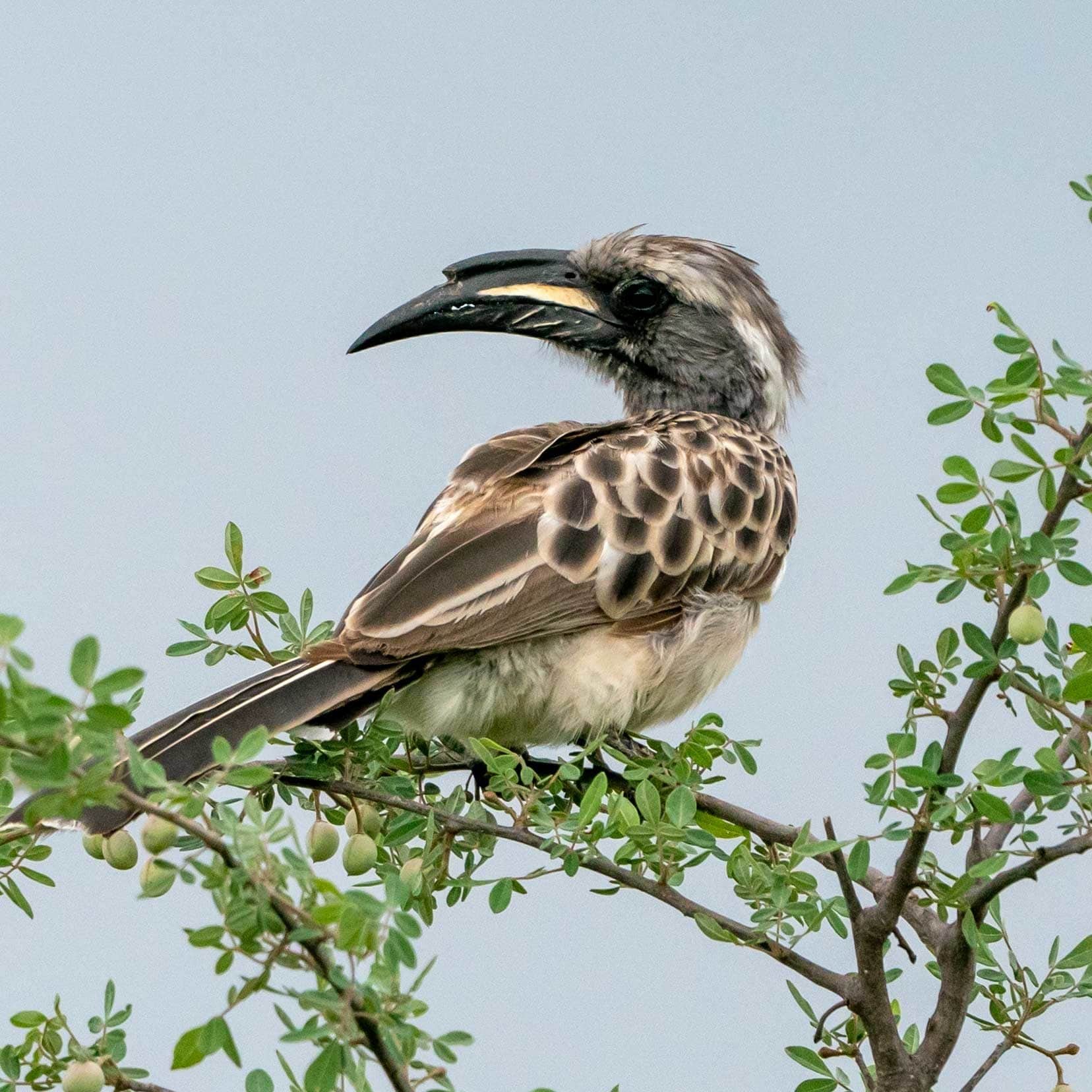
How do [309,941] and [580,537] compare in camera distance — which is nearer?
[309,941]

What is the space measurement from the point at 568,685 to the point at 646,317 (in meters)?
1.79

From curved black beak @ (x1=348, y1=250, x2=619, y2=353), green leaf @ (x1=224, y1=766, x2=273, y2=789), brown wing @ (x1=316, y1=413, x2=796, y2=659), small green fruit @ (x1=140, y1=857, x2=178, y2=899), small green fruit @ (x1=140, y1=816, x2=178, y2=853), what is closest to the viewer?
green leaf @ (x1=224, y1=766, x2=273, y2=789)

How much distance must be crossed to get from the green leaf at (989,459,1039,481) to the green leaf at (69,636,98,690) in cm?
144

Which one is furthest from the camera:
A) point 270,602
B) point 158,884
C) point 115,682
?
point 270,602

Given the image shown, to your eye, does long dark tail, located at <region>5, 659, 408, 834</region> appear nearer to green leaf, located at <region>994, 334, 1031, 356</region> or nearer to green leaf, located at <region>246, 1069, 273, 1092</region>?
green leaf, located at <region>246, 1069, 273, 1092</region>

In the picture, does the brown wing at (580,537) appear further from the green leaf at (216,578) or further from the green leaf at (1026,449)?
the green leaf at (1026,449)

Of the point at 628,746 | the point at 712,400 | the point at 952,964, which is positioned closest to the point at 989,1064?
the point at 952,964

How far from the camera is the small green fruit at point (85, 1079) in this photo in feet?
8.35

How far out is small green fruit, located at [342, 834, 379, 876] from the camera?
2814 mm

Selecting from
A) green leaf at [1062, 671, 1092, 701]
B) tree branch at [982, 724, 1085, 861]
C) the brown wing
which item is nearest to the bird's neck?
the brown wing

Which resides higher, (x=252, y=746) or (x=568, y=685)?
(x=568, y=685)

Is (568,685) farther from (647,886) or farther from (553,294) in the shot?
(553,294)

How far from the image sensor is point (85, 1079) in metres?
2.54

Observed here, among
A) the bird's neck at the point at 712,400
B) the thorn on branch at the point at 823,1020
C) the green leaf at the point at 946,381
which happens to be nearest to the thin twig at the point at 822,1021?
the thorn on branch at the point at 823,1020
